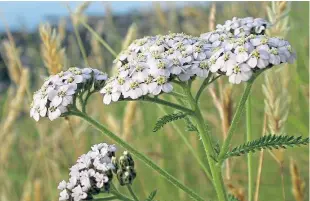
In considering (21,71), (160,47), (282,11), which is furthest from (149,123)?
(160,47)

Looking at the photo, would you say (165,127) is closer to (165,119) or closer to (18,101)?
(18,101)

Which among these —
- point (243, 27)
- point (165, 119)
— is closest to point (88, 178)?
point (165, 119)

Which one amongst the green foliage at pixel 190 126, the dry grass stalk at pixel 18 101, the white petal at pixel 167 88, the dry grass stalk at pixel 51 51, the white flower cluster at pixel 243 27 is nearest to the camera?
the white petal at pixel 167 88

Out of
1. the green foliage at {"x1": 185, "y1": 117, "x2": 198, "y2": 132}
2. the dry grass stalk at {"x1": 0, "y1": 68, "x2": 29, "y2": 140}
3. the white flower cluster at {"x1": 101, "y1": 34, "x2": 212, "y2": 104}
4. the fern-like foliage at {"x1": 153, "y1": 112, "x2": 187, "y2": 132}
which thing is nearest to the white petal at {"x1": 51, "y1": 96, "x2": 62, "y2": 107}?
the white flower cluster at {"x1": 101, "y1": 34, "x2": 212, "y2": 104}

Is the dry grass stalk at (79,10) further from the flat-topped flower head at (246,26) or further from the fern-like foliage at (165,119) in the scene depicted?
the fern-like foliage at (165,119)

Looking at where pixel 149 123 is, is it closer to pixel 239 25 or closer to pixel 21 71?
pixel 21 71

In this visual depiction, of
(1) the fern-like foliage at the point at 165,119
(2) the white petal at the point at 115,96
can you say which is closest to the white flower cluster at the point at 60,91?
(2) the white petal at the point at 115,96

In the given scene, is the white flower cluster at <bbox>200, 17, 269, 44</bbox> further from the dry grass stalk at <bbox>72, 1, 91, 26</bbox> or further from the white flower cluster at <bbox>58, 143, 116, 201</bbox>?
the dry grass stalk at <bbox>72, 1, 91, 26</bbox>

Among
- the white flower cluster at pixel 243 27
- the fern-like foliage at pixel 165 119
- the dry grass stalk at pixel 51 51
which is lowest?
the fern-like foliage at pixel 165 119
